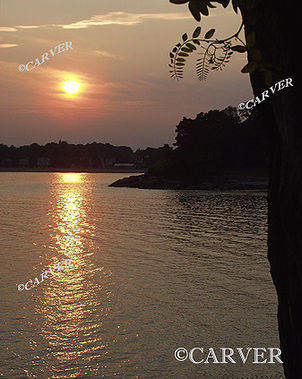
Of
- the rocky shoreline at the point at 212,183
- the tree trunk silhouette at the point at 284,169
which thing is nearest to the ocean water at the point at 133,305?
the tree trunk silhouette at the point at 284,169

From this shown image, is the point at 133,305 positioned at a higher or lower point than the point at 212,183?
higher

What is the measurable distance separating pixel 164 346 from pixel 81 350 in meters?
2.29

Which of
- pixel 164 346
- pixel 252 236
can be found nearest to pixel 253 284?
pixel 164 346

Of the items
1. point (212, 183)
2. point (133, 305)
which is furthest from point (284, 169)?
point (212, 183)

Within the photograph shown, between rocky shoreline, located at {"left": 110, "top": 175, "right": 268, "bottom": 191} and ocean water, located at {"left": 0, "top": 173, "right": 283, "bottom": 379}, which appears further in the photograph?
rocky shoreline, located at {"left": 110, "top": 175, "right": 268, "bottom": 191}

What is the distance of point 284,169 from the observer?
2082mm

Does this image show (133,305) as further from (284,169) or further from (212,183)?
(212,183)

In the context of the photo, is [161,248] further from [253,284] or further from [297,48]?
[297,48]

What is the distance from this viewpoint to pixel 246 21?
2182 mm

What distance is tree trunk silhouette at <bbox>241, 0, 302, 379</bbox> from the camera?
6.56 feet

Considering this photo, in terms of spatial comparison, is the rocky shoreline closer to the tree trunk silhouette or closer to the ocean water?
the ocean water

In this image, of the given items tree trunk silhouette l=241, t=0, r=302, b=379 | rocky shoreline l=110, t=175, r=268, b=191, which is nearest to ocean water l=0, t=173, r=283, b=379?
tree trunk silhouette l=241, t=0, r=302, b=379

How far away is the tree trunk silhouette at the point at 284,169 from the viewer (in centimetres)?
200

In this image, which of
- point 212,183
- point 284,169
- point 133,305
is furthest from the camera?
point 212,183
